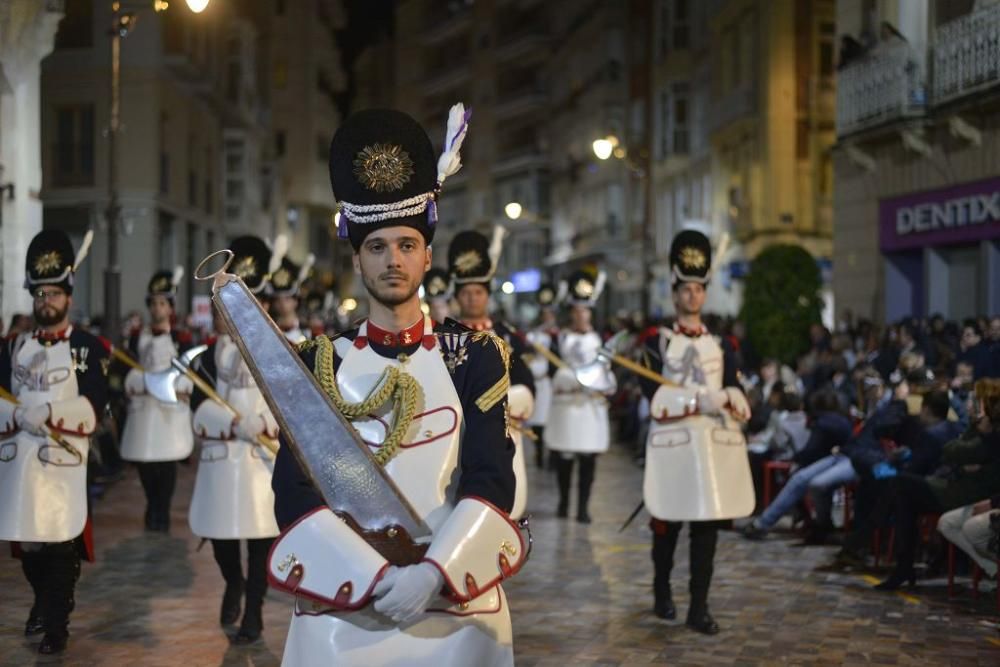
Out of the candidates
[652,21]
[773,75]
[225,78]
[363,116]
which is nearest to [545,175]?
[652,21]

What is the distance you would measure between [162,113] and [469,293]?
86.6ft

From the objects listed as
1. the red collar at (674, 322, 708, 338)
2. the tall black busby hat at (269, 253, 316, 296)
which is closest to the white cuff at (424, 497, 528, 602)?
the red collar at (674, 322, 708, 338)

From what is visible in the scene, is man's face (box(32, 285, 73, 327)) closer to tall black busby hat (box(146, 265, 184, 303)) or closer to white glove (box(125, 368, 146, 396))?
tall black busby hat (box(146, 265, 184, 303))

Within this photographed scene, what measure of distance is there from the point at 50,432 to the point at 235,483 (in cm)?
121

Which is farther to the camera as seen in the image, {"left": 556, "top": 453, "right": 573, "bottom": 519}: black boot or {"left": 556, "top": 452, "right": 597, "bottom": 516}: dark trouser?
{"left": 556, "top": 453, "right": 573, "bottom": 519}: black boot

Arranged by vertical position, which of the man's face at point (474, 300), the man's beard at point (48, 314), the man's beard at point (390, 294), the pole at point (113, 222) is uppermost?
the pole at point (113, 222)

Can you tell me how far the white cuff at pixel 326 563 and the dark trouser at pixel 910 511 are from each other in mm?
7833

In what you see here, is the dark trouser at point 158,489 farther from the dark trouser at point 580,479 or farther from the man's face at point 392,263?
the man's face at point 392,263

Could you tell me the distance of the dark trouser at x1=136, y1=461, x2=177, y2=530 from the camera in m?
14.0

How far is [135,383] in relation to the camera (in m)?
14.8

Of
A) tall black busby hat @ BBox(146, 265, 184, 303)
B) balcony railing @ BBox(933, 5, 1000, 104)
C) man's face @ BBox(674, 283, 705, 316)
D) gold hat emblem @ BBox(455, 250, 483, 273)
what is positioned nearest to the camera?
man's face @ BBox(674, 283, 705, 316)

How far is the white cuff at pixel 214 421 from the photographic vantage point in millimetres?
9164

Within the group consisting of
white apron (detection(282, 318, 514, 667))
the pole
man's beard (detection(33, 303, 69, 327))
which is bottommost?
white apron (detection(282, 318, 514, 667))

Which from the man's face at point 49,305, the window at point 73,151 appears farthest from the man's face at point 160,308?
the window at point 73,151
